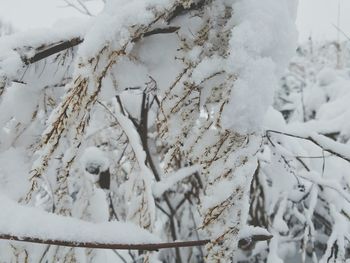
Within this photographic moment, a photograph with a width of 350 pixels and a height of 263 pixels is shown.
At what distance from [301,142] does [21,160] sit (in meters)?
1.74

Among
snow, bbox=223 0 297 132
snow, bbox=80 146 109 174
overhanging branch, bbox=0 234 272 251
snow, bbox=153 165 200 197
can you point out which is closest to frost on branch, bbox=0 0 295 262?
snow, bbox=223 0 297 132

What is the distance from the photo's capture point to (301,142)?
8.02 ft

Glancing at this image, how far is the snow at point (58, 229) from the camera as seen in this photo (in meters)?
0.72

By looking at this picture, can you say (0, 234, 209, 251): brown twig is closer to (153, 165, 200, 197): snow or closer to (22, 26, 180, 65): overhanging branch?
(22, 26, 180, 65): overhanging branch

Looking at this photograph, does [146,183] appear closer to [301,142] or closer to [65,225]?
[65,225]

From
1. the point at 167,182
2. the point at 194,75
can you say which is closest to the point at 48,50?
the point at 194,75

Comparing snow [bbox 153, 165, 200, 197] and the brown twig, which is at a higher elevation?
snow [bbox 153, 165, 200, 197]

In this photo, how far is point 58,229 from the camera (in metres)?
0.74

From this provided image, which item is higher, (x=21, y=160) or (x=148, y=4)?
(x=148, y=4)

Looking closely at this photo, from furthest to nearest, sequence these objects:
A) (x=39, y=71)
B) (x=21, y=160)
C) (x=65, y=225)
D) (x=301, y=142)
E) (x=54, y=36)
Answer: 1. (x=301, y=142)
2. (x=21, y=160)
3. (x=39, y=71)
4. (x=54, y=36)
5. (x=65, y=225)

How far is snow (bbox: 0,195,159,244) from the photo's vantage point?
718 millimetres

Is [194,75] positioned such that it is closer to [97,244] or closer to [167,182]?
[97,244]

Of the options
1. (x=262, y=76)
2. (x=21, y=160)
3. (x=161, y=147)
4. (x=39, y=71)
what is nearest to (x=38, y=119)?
(x=21, y=160)

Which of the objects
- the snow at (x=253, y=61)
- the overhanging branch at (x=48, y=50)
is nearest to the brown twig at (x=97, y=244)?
the snow at (x=253, y=61)
